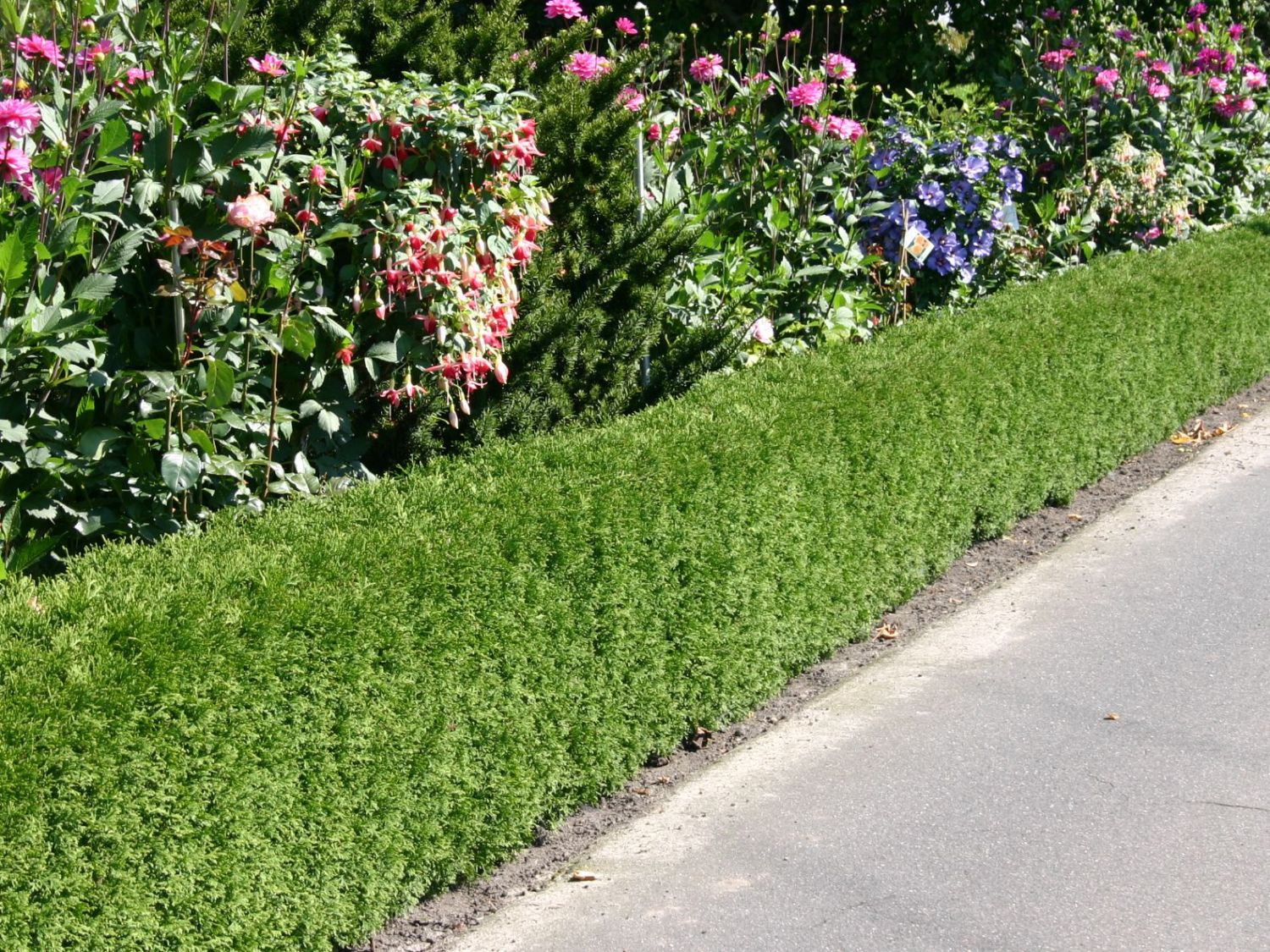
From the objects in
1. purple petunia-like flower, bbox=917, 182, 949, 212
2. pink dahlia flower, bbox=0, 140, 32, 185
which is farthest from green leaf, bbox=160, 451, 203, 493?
purple petunia-like flower, bbox=917, 182, 949, 212

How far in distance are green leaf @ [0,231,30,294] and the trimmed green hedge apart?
27.6 inches

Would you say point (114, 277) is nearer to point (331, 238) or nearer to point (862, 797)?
point (331, 238)

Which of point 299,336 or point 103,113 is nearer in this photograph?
point 103,113

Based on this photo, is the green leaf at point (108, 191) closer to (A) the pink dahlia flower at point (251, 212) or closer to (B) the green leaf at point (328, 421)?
(A) the pink dahlia flower at point (251, 212)

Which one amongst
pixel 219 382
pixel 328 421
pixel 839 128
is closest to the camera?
pixel 219 382

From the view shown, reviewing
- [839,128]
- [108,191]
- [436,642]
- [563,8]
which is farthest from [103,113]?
[839,128]

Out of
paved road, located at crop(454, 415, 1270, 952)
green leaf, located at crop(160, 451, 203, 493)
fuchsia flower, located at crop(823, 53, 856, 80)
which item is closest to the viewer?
paved road, located at crop(454, 415, 1270, 952)

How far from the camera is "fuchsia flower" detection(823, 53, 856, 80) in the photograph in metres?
6.86

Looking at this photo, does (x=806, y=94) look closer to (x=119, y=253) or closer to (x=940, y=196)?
(x=940, y=196)

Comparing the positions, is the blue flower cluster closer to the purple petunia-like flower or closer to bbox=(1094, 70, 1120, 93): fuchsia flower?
the purple petunia-like flower

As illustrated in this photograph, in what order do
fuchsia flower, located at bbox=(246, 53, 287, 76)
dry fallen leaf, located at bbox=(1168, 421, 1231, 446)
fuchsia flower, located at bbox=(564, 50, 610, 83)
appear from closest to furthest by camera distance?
fuchsia flower, located at bbox=(246, 53, 287, 76) → fuchsia flower, located at bbox=(564, 50, 610, 83) → dry fallen leaf, located at bbox=(1168, 421, 1231, 446)

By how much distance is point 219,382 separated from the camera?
12.2ft

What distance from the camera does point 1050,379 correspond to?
6309mm

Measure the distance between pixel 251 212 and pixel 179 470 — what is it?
0.69m
